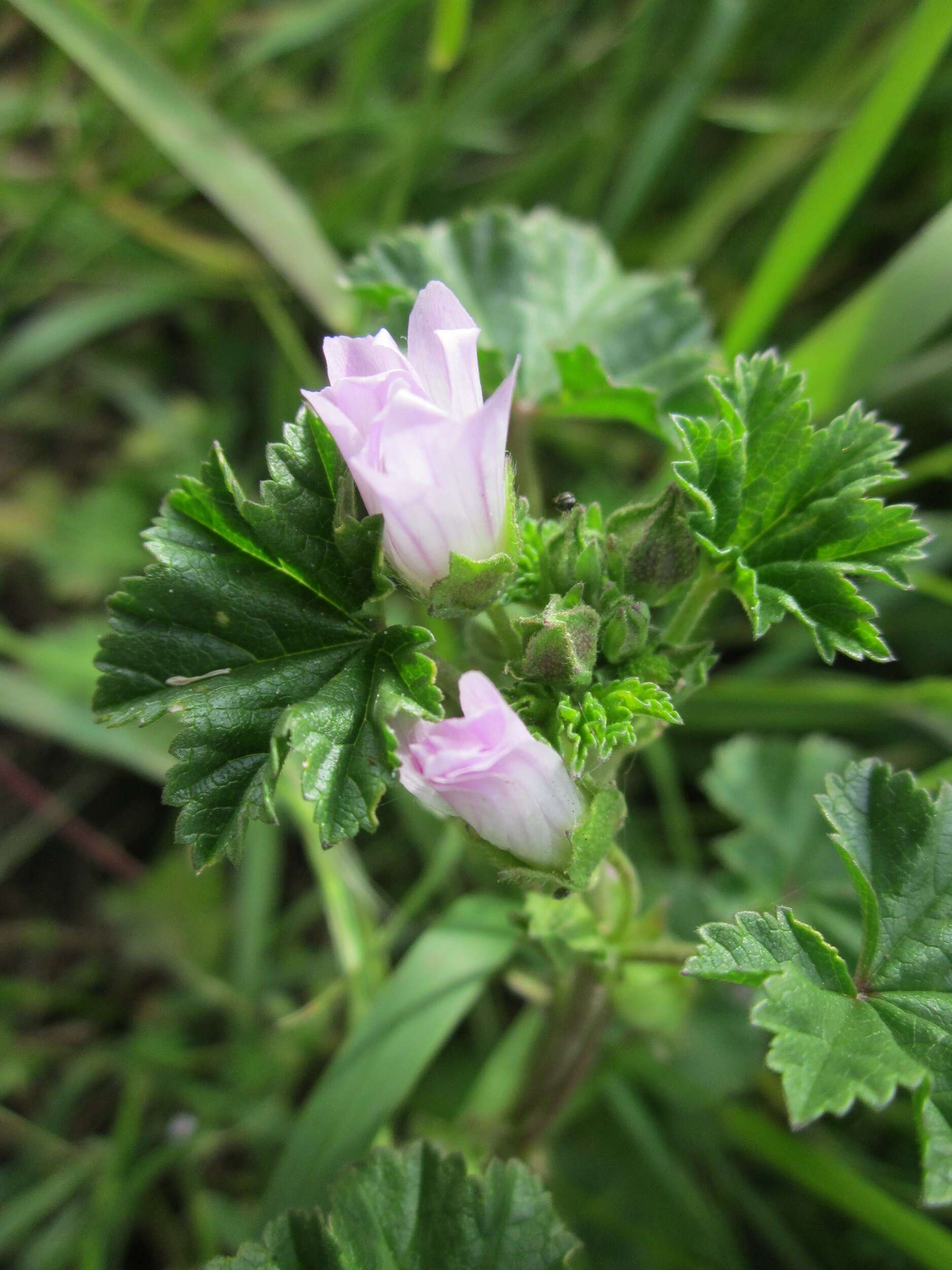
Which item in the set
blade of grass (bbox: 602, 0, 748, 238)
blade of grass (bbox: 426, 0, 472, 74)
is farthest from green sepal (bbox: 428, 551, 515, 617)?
blade of grass (bbox: 602, 0, 748, 238)

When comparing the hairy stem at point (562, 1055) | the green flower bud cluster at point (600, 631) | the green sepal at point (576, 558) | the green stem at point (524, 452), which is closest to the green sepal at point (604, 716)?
the green flower bud cluster at point (600, 631)

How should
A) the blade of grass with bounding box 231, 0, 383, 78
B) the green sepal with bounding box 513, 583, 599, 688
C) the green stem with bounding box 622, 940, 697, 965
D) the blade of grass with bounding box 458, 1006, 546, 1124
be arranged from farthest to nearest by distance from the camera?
the blade of grass with bounding box 231, 0, 383, 78 → the blade of grass with bounding box 458, 1006, 546, 1124 → the green stem with bounding box 622, 940, 697, 965 → the green sepal with bounding box 513, 583, 599, 688

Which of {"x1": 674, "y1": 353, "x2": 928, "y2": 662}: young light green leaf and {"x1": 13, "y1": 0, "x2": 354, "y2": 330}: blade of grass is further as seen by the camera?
{"x1": 13, "y1": 0, "x2": 354, "y2": 330}: blade of grass

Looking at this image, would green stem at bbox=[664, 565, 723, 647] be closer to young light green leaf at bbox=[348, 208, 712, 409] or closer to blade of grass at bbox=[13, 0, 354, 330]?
young light green leaf at bbox=[348, 208, 712, 409]

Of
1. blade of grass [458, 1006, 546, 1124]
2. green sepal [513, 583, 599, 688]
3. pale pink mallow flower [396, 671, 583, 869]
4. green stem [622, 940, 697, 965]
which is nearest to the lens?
pale pink mallow flower [396, 671, 583, 869]

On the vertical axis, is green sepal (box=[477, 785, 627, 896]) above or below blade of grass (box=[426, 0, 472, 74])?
below

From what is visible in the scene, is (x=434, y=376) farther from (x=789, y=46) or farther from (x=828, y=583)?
(x=789, y=46)
